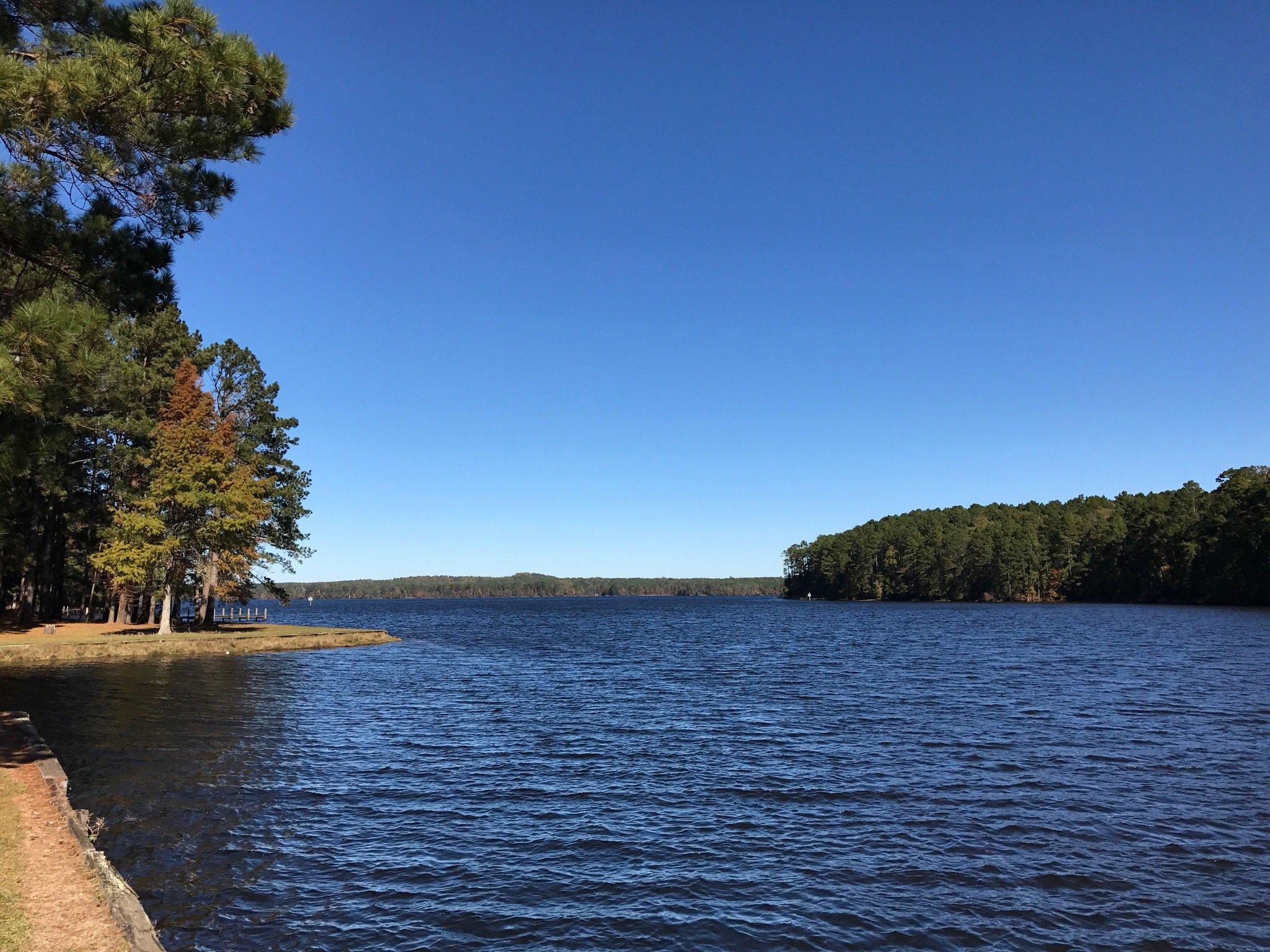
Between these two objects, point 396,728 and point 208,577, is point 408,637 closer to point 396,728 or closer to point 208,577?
point 208,577

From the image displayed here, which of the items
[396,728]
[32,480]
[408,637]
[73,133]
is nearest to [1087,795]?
[396,728]

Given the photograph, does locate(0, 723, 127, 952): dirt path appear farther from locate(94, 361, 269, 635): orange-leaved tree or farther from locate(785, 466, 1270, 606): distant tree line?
locate(785, 466, 1270, 606): distant tree line

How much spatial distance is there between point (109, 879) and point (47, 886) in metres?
0.65

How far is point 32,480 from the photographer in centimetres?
5091

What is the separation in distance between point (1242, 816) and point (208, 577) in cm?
5649

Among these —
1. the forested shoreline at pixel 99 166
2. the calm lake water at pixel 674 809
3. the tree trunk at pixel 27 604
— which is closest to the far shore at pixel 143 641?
the tree trunk at pixel 27 604

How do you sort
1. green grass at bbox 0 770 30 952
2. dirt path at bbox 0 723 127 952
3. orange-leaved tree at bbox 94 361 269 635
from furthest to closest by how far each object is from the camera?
orange-leaved tree at bbox 94 361 269 635
dirt path at bbox 0 723 127 952
green grass at bbox 0 770 30 952

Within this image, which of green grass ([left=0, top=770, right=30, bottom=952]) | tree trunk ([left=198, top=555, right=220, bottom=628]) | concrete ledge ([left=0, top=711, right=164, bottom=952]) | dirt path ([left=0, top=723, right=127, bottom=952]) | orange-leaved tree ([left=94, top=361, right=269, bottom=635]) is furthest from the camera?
tree trunk ([left=198, top=555, right=220, bottom=628])

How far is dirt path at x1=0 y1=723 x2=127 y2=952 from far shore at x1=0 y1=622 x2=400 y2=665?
3356 centimetres

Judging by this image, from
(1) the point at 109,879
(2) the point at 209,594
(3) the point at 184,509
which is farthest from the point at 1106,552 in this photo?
(1) the point at 109,879

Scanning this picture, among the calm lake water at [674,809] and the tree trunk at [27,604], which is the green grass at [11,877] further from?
the tree trunk at [27,604]

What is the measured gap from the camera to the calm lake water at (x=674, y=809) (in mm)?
11875

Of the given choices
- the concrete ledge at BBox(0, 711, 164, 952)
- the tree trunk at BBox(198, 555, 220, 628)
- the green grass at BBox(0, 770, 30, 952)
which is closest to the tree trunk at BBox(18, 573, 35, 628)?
the tree trunk at BBox(198, 555, 220, 628)

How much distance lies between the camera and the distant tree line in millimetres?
114062
